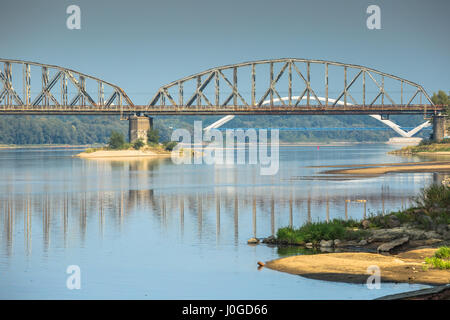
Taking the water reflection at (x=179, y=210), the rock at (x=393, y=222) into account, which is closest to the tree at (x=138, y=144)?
the water reflection at (x=179, y=210)

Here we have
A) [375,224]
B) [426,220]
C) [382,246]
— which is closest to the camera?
[382,246]

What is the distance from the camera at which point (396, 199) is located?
5781 centimetres

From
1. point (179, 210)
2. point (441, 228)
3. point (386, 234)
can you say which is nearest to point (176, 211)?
point (179, 210)

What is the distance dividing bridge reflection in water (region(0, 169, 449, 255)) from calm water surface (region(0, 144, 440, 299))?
0.26 ft

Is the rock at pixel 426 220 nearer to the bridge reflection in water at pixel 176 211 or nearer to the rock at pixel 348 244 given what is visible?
the rock at pixel 348 244

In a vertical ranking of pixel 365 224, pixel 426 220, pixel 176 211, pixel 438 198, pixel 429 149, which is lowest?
pixel 176 211

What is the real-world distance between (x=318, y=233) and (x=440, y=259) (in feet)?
27.0

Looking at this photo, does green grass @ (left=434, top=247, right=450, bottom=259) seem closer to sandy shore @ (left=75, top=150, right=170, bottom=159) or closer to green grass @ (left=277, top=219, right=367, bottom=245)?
green grass @ (left=277, top=219, right=367, bottom=245)

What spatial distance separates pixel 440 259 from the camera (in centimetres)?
2941

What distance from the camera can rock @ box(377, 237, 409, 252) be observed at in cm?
3391

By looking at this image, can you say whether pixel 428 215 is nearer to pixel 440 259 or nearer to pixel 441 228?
pixel 441 228
